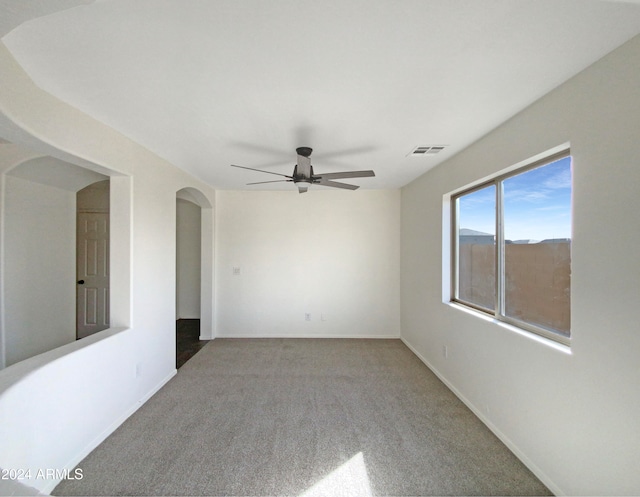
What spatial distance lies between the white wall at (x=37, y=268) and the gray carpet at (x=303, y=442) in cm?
149

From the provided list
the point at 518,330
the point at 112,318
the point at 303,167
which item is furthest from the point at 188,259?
the point at 518,330

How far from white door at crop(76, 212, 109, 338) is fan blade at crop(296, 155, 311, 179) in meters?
3.76

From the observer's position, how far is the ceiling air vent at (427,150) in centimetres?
256

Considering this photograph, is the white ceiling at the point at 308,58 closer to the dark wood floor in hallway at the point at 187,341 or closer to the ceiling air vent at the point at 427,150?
the ceiling air vent at the point at 427,150

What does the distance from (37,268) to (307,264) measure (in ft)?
10.8

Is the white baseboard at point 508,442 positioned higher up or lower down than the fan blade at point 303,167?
lower down

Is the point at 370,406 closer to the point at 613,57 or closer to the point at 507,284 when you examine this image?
the point at 507,284

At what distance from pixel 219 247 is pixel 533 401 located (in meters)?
4.33

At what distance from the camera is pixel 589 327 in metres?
1.42

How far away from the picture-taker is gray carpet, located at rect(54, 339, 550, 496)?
1673 millimetres

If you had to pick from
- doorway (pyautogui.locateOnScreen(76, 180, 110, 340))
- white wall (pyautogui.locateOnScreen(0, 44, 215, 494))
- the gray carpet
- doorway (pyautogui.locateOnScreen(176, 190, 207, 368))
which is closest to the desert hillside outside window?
the gray carpet

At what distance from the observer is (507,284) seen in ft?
7.33

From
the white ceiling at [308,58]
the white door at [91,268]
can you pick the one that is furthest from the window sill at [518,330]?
the white door at [91,268]

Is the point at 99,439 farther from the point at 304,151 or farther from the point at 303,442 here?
the point at 304,151
